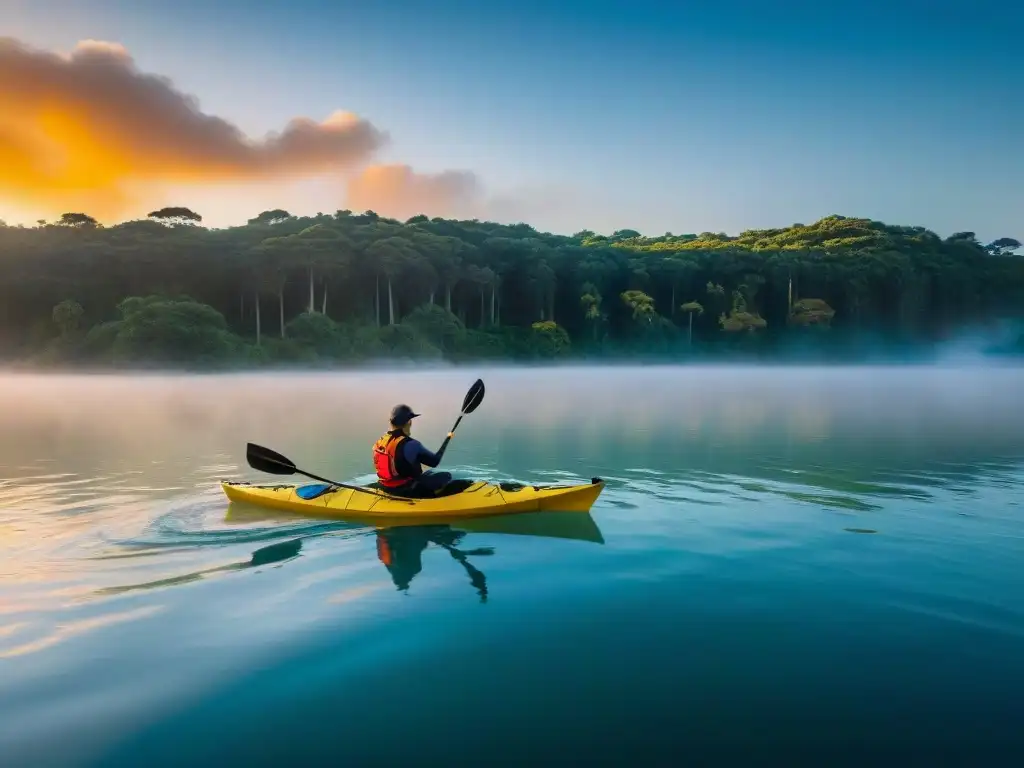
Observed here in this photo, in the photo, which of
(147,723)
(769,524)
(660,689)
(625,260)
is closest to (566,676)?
(660,689)

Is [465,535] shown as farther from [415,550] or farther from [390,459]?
[390,459]

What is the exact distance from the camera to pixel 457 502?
9500mm

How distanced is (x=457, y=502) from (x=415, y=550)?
4.03 ft

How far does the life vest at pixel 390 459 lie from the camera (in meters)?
9.47

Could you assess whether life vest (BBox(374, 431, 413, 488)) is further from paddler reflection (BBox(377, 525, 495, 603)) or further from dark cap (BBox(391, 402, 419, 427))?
paddler reflection (BBox(377, 525, 495, 603))

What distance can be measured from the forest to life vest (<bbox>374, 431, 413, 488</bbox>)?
51.5 meters

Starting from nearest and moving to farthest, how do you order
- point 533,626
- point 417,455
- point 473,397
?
point 533,626
point 417,455
point 473,397

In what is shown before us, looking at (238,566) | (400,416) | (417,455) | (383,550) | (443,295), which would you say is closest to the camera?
(238,566)

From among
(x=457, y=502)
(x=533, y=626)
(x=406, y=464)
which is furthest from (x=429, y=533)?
(x=533, y=626)

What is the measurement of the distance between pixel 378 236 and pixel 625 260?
28321 mm

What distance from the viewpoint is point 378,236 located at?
233ft

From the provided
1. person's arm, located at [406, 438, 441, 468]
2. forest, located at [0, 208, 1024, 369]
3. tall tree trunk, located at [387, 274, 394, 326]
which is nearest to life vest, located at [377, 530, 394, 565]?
person's arm, located at [406, 438, 441, 468]

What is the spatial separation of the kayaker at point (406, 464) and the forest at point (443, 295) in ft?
169

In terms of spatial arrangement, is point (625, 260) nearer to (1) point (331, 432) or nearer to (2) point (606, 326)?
(2) point (606, 326)
